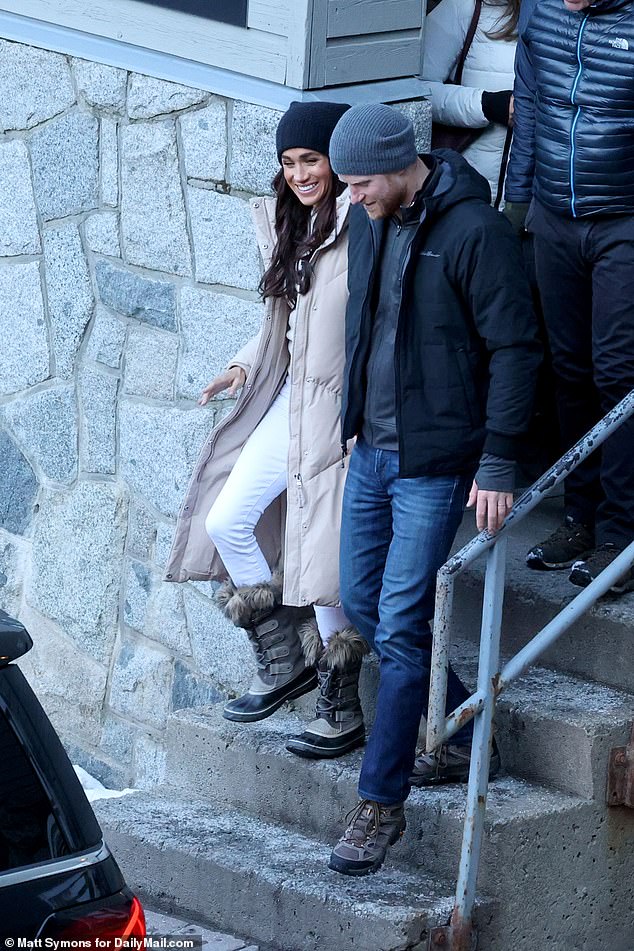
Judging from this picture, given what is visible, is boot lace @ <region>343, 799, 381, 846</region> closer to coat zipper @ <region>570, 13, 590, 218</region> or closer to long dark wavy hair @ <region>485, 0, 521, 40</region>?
coat zipper @ <region>570, 13, 590, 218</region>

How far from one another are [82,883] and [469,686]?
78.7 inches

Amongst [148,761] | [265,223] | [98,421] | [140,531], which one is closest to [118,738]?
[148,761]

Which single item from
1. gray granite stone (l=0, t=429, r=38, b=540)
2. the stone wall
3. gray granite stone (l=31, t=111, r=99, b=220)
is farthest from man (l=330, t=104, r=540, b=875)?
gray granite stone (l=0, t=429, r=38, b=540)

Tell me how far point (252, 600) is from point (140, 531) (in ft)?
4.29

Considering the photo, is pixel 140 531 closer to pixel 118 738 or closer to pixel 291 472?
pixel 118 738

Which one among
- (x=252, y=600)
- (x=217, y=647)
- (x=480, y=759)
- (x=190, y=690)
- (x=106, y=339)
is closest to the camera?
(x=480, y=759)

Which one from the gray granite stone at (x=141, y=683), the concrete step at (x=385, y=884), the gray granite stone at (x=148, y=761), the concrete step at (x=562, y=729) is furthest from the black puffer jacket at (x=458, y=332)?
the gray granite stone at (x=148, y=761)

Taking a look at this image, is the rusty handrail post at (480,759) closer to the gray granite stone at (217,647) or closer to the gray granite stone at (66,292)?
the gray granite stone at (217,647)

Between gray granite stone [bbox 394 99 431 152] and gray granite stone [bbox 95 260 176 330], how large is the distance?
97 cm

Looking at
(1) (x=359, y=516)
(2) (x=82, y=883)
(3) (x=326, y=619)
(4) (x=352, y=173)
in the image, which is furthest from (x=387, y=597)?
(2) (x=82, y=883)

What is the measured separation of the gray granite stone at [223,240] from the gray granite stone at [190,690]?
4.50 ft

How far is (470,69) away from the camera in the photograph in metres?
4.43

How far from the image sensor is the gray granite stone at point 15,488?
17.5ft

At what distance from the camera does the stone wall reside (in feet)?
14.8
